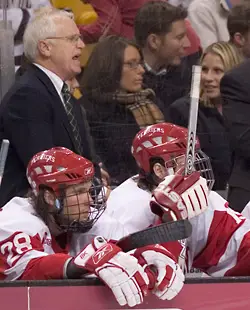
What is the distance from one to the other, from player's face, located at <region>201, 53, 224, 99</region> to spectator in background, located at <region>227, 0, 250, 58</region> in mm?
118

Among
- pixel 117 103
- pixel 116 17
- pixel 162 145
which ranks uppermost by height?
pixel 116 17

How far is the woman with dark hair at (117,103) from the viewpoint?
5.07m

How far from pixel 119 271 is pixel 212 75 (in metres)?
1.98

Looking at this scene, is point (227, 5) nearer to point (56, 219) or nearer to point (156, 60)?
point (156, 60)

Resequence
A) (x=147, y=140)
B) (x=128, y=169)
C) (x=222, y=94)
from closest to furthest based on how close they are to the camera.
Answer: (x=147, y=140), (x=222, y=94), (x=128, y=169)

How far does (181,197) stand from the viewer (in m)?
3.61

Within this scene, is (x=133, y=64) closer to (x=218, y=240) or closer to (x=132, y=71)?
(x=132, y=71)

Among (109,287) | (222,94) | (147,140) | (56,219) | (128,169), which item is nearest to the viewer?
(109,287)

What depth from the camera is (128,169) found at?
5.15 meters

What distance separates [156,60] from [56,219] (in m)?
1.56

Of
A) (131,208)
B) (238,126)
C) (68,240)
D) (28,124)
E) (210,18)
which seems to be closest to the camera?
(68,240)

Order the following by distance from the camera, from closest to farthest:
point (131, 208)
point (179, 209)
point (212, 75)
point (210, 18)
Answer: point (179, 209)
point (131, 208)
point (212, 75)
point (210, 18)

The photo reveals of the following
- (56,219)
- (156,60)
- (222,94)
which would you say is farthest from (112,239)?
(156,60)

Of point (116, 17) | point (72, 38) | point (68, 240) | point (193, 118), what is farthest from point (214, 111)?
point (193, 118)
